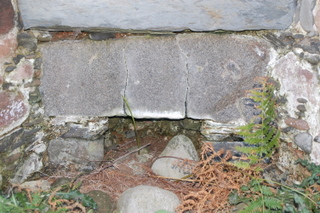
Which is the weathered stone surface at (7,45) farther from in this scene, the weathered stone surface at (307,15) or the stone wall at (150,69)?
the weathered stone surface at (307,15)

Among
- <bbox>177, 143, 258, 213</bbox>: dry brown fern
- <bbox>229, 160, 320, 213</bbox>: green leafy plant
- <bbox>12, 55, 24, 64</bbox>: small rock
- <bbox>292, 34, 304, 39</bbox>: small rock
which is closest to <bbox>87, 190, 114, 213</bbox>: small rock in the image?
<bbox>177, 143, 258, 213</bbox>: dry brown fern

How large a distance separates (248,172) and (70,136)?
1.23 meters

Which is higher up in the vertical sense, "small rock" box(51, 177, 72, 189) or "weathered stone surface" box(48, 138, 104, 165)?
"weathered stone surface" box(48, 138, 104, 165)

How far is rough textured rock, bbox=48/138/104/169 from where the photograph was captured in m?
2.85

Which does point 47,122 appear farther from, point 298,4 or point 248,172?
point 298,4

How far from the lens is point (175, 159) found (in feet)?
9.15

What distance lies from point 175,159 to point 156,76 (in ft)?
1.89

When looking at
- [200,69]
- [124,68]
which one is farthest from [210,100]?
[124,68]

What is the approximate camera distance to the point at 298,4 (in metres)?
2.48

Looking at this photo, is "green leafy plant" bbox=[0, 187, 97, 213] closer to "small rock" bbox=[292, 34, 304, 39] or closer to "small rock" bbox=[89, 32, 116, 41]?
"small rock" bbox=[89, 32, 116, 41]

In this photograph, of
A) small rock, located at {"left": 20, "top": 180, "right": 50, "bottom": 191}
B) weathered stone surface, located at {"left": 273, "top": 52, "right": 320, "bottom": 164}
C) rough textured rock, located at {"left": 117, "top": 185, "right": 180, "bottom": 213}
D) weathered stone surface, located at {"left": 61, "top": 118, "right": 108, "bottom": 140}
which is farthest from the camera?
weathered stone surface, located at {"left": 61, "top": 118, "right": 108, "bottom": 140}

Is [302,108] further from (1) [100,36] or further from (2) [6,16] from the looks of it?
(2) [6,16]

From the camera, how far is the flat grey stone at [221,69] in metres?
2.63

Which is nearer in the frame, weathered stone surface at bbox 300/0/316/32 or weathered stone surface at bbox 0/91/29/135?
weathered stone surface at bbox 300/0/316/32
